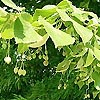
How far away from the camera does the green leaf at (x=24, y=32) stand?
61 centimetres

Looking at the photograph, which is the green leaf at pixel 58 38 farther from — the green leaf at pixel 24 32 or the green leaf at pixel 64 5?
the green leaf at pixel 64 5

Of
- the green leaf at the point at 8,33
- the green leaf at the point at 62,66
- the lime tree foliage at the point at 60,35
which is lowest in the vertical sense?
the green leaf at the point at 62,66

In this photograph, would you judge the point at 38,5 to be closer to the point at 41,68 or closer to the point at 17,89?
the point at 41,68

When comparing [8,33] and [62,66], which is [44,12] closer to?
[8,33]

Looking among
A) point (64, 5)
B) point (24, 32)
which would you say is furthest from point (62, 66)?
point (24, 32)

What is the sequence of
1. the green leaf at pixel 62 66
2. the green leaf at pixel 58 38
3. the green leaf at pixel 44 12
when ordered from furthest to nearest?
the green leaf at pixel 62 66
the green leaf at pixel 44 12
the green leaf at pixel 58 38

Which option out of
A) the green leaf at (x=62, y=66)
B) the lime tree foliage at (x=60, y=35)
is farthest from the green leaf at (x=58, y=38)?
the green leaf at (x=62, y=66)

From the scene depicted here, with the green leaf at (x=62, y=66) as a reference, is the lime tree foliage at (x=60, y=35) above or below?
above

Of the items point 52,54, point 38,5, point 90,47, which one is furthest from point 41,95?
point 90,47

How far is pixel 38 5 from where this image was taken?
9.04ft

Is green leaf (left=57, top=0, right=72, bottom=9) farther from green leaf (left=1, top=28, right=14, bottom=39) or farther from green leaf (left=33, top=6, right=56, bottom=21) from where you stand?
green leaf (left=1, top=28, right=14, bottom=39)

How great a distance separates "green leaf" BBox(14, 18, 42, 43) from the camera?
2.01 ft

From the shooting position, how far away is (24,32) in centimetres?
63

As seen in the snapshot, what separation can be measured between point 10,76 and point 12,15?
7.32 feet
